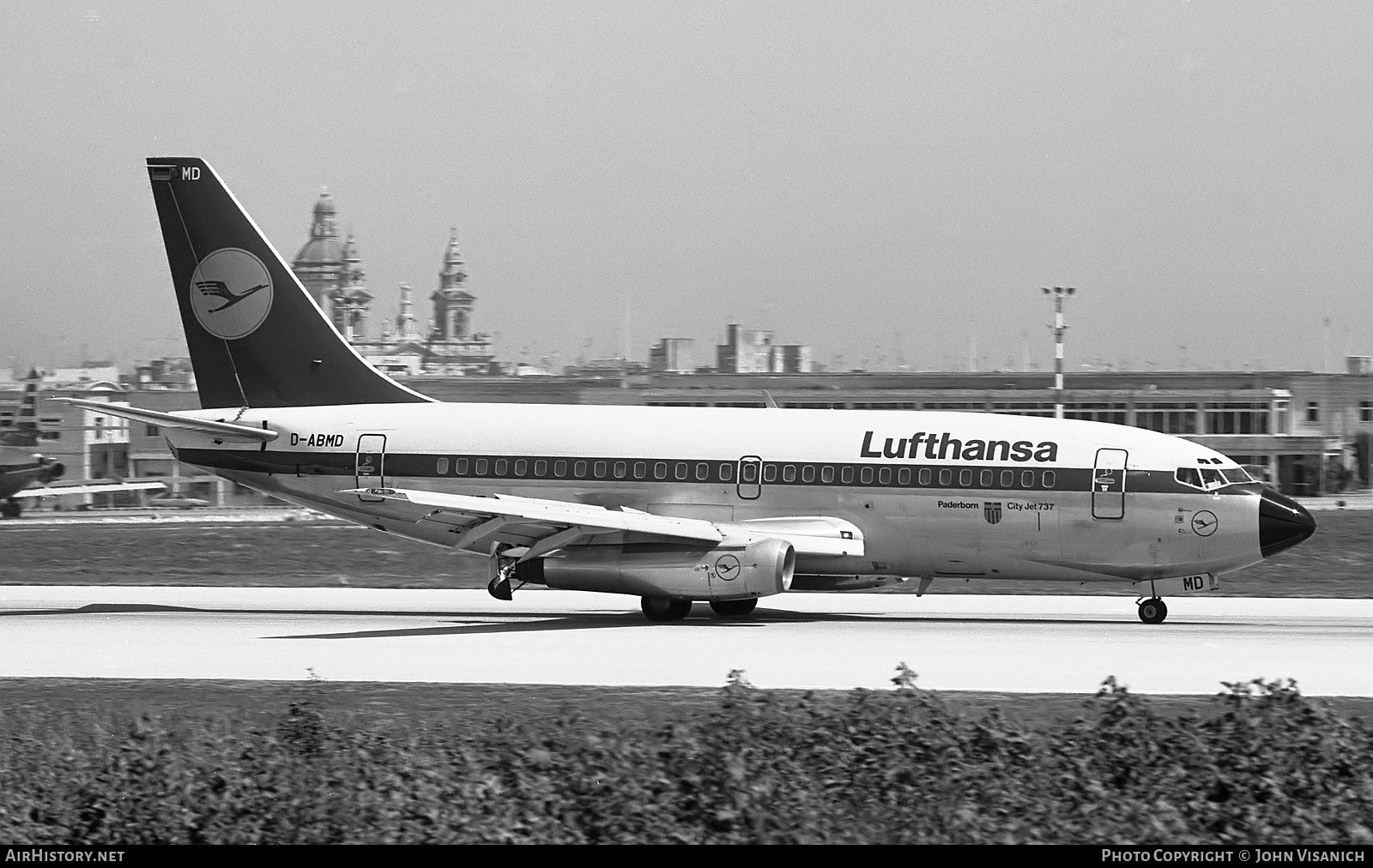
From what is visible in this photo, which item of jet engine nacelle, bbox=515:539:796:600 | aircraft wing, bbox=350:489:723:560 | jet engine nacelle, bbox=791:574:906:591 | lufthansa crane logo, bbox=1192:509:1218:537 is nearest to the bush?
jet engine nacelle, bbox=515:539:796:600

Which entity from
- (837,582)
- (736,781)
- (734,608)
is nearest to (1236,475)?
(837,582)

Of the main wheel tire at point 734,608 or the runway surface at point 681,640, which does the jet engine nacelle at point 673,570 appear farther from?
the main wheel tire at point 734,608

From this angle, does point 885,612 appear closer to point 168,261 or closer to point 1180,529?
point 1180,529

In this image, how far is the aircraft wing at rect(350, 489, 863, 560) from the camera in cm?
2792

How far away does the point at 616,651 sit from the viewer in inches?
965

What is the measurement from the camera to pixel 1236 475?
28859mm

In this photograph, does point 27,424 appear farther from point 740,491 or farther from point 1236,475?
point 1236,475

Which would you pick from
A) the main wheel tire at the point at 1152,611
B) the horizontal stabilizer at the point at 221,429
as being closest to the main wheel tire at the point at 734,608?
the main wheel tire at the point at 1152,611

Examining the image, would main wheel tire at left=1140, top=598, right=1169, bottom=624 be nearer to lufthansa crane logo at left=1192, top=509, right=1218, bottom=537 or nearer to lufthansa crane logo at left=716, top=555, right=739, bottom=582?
lufthansa crane logo at left=1192, top=509, right=1218, bottom=537

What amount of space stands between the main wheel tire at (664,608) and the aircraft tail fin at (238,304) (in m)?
7.47

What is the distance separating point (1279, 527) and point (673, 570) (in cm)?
1100
